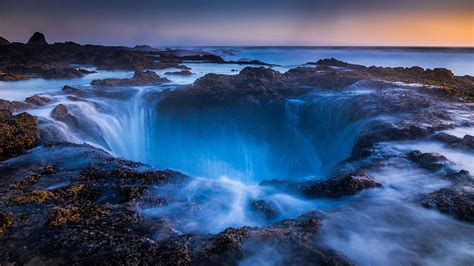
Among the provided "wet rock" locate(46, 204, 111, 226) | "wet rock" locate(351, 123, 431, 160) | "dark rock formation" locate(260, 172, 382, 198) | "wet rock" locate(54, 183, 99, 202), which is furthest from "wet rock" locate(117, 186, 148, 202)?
"wet rock" locate(351, 123, 431, 160)

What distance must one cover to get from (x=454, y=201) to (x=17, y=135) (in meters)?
9.18

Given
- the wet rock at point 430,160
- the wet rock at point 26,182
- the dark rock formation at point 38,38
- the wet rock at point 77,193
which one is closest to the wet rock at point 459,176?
the wet rock at point 430,160

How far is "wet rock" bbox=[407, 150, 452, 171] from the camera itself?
6820 millimetres

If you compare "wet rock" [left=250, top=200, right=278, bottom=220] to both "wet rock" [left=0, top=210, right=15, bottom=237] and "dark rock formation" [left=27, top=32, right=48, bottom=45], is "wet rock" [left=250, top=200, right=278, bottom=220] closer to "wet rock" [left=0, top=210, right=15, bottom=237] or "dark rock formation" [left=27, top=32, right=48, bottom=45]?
"wet rock" [left=0, top=210, right=15, bottom=237]

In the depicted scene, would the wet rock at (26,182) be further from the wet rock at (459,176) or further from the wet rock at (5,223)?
the wet rock at (459,176)

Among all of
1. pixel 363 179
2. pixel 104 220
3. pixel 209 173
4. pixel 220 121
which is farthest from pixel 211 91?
pixel 104 220

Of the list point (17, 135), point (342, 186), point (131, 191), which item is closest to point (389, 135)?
point (342, 186)

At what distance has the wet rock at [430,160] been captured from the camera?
682cm

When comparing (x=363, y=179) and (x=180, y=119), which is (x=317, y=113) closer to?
(x=180, y=119)

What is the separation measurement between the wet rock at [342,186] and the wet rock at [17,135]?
6.38 meters

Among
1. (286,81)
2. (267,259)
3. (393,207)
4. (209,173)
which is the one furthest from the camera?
(286,81)

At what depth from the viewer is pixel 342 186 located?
6230 millimetres

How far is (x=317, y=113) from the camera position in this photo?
41.9ft

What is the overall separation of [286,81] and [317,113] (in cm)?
363
